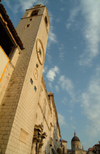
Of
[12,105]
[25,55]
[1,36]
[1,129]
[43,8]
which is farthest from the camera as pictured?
[43,8]

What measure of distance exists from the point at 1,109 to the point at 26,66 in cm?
404

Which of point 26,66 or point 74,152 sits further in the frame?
point 74,152

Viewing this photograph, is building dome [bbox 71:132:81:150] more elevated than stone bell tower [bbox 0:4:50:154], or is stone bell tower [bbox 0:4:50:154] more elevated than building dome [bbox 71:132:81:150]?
building dome [bbox 71:132:81:150]

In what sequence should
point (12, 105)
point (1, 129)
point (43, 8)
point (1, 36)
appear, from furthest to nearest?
point (43, 8), point (1, 36), point (12, 105), point (1, 129)

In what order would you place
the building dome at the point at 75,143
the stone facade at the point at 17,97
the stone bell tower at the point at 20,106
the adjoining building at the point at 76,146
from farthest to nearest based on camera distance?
the building dome at the point at 75,143
the adjoining building at the point at 76,146
the stone facade at the point at 17,97
the stone bell tower at the point at 20,106

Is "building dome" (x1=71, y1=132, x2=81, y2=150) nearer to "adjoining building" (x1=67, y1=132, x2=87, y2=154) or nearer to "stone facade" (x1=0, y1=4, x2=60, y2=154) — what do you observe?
"adjoining building" (x1=67, y1=132, x2=87, y2=154)

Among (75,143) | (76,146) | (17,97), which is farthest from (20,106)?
(75,143)

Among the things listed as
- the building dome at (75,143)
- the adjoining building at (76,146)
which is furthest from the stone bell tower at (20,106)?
the building dome at (75,143)

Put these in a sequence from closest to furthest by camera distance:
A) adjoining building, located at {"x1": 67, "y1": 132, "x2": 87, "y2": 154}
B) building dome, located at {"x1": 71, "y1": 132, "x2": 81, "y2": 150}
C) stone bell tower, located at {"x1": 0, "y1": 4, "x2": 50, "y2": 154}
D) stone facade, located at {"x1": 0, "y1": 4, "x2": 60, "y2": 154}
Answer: stone bell tower, located at {"x1": 0, "y1": 4, "x2": 50, "y2": 154} < stone facade, located at {"x1": 0, "y1": 4, "x2": 60, "y2": 154} < adjoining building, located at {"x1": 67, "y1": 132, "x2": 87, "y2": 154} < building dome, located at {"x1": 71, "y1": 132, "x2": 81, "y2": 150}

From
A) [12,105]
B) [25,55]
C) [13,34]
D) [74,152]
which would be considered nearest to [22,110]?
[12,105]

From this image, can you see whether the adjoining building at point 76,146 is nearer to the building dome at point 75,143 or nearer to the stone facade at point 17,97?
the building dome at point 75,143

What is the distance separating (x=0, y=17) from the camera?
8109 mm

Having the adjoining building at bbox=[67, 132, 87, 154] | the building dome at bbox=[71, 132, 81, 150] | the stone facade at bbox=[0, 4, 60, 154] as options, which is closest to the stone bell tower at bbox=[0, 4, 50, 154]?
the stone facade at bbox=[0, 4, 60, 154]

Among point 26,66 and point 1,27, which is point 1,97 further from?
point 1,27
